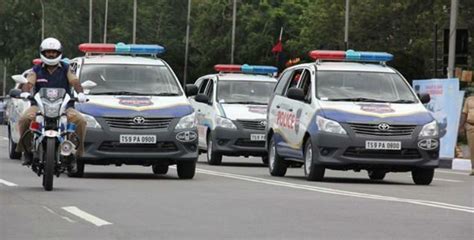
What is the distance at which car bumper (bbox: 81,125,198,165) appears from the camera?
62.9 ft

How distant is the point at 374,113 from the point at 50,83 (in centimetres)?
509

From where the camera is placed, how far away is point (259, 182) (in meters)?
19.2

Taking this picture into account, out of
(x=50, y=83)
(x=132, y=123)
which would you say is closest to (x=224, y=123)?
(x=132, y=123)

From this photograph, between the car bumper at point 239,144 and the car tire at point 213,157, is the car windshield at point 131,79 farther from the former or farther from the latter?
the car tire at point 213,157

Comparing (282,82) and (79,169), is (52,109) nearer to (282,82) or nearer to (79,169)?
(79,169)

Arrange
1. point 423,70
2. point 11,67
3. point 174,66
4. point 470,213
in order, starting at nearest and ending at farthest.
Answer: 1. point 470,213
2. point 423,70
3. point 174,66
4. point 11,67

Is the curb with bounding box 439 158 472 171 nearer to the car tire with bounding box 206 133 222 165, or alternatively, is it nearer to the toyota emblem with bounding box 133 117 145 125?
the car tire with bounding box 206 133 222 165

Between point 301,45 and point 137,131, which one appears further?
point 301,45

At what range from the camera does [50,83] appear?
1630 centimetres

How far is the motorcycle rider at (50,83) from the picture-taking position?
1620 cm

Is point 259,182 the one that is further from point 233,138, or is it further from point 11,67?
point 11,67

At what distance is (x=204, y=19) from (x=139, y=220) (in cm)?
7955

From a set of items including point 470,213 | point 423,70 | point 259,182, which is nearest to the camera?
point 470,213

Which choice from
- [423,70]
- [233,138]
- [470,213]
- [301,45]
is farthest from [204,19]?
[470,213]
